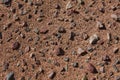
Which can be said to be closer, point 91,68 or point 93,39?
point 91,68

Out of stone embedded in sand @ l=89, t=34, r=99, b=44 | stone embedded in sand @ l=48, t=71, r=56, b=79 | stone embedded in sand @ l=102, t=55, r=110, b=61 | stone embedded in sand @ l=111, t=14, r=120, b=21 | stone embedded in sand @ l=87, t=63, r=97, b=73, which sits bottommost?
stone embedded in sand @ l=48, t=71, r=56, b=79

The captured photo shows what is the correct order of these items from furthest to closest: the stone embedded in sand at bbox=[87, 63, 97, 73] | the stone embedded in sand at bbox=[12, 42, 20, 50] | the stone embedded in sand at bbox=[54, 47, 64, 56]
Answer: the stone embedded in sand at bbox=[12, 42, 20, 50] < the stone embedded in sand at bbox=[54, 47, 64, 56] < the stone embedded in sand at bbox=[87, 63, 97, 73]

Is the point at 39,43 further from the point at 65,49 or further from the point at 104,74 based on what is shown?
the point at 104,74

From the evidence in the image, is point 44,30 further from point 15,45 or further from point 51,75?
point 51,75

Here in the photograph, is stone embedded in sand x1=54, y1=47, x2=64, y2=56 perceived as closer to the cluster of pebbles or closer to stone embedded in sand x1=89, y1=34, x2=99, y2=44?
the cluster of pebbles

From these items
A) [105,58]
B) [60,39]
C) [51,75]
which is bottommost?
[51,75]

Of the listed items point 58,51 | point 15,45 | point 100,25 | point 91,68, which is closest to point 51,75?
point 58,51

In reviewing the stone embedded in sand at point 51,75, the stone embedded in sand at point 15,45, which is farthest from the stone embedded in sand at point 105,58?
the stone embedded in sand at point 15,45

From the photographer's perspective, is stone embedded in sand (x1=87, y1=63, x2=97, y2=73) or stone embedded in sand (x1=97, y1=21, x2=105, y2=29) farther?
stone embedded in sand (x1=97, y1=21, x2=105, y2=29)

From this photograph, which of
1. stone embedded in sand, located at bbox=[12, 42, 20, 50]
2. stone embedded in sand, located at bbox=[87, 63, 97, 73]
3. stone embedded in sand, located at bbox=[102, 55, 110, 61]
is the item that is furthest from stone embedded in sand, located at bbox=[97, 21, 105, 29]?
stone embedded in sand, located at bbox=[12, 42, 20, 50]
